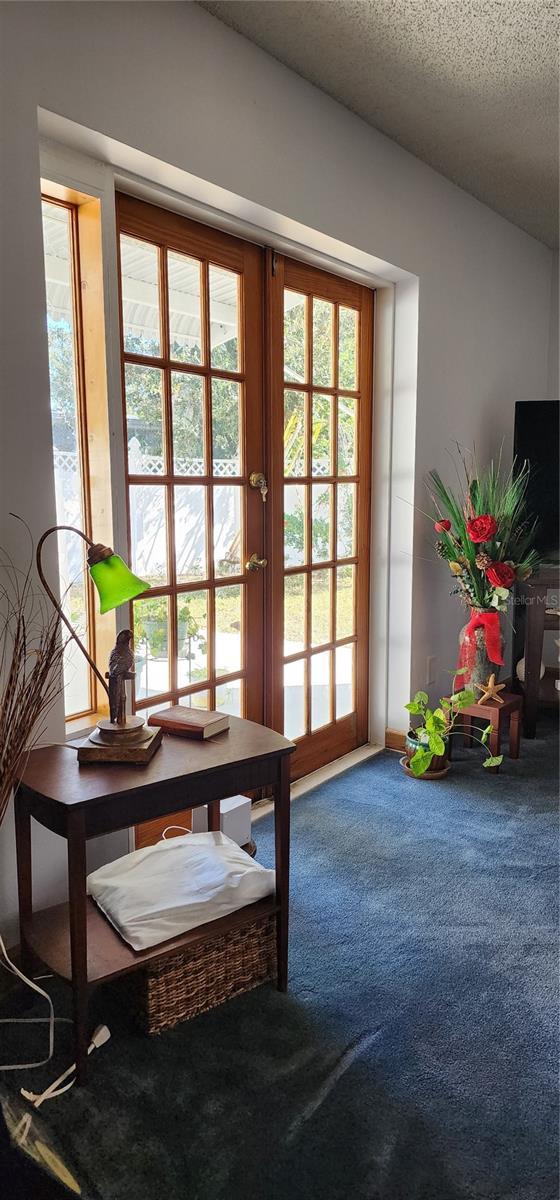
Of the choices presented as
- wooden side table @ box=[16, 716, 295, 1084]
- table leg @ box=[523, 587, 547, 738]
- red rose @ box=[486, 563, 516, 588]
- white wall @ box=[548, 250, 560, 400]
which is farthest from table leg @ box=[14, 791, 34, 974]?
white wall @ box=[548, 250, 560, 400]

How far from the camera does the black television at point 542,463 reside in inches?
161

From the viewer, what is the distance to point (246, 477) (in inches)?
111

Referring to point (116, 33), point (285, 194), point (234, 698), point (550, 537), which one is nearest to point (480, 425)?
point (550, 537)

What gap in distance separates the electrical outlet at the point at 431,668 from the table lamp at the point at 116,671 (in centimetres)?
217

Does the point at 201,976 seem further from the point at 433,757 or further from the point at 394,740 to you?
the point at 394,740

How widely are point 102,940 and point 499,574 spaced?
2.20m

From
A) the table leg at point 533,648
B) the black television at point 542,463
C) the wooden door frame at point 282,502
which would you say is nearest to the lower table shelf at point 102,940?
the wooden door frame at point 282,502

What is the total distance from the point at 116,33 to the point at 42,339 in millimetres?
815

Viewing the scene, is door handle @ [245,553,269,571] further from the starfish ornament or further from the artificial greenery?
the starfish ornament

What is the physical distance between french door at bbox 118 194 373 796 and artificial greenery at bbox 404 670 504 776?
363 mm

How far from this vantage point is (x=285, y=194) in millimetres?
2568

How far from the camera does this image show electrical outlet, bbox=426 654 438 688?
3762 mm

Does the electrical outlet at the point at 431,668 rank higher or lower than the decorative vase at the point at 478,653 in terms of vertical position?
lower

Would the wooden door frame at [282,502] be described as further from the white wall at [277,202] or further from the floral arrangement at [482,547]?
the floral arrangement at [482,547]
